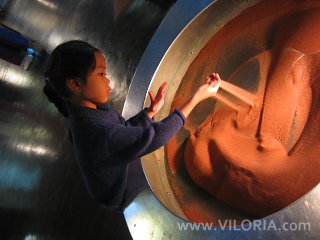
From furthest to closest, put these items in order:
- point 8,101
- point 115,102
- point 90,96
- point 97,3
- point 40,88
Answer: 1. point 8,101
2. point 40,88
3. point 97,3
4. point 115,102
5. point 90,96

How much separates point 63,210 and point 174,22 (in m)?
0.76

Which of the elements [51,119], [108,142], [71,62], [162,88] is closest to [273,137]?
[162,88]

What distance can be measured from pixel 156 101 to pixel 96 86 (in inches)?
9.3

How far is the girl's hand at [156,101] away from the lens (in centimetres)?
98

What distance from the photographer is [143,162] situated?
96 centimetres

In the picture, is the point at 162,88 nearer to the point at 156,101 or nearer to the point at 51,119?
the point at 156,101

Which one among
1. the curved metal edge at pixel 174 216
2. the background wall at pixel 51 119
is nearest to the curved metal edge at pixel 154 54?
the curved metal edge at pixel 174 216

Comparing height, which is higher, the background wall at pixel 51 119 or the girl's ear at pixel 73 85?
the girl's ear at pixel 73 85

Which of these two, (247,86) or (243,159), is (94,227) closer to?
(243,159)

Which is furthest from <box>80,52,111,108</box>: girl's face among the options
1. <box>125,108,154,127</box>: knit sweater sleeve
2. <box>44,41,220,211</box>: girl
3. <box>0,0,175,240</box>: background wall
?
<box>0,0,175,240</box>: background wall

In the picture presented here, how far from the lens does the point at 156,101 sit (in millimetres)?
982

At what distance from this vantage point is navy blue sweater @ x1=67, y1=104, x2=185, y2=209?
75cm

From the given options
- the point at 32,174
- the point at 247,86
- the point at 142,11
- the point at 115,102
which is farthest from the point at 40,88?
the point at 247,86

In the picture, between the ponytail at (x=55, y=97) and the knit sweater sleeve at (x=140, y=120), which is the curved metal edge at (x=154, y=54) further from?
the ponytail at (x=55, y=97)
